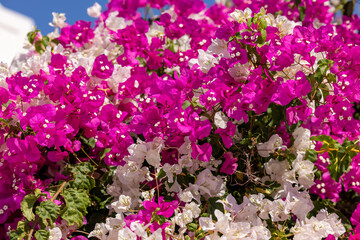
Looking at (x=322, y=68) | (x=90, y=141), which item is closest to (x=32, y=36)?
(x=90, y=141)

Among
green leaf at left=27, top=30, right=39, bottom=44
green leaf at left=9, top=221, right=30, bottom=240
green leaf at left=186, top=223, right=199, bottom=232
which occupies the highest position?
green leaf at left=27, top=30, right=39, bottom=44

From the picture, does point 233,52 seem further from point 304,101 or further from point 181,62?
point 181,62

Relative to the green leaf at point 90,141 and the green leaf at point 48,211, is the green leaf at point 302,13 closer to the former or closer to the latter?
the green leaf at point 90,141

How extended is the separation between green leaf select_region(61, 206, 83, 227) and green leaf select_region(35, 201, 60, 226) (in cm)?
3

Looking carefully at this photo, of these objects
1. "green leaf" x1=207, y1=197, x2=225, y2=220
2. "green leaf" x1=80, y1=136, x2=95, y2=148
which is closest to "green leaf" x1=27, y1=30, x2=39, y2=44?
"green leaf" x1=80, y1=136, x2=95, y2=148

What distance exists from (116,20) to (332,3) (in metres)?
1.32

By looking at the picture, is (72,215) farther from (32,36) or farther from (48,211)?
(32,36)

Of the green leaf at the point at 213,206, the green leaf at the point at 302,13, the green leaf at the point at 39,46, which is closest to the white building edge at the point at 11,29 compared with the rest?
the green leaf at the point at 39,46

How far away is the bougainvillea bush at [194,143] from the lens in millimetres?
1145

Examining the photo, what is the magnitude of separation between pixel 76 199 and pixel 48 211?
0.09 m

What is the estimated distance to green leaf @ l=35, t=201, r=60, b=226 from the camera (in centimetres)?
113

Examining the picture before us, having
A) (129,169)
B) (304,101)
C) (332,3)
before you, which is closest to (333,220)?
(304,101)

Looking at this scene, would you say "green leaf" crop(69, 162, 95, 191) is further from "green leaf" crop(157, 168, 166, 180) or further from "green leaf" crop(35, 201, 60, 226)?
"green leaf" crop(157, 168, 166, 180)

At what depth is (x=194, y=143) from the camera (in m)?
1.15
